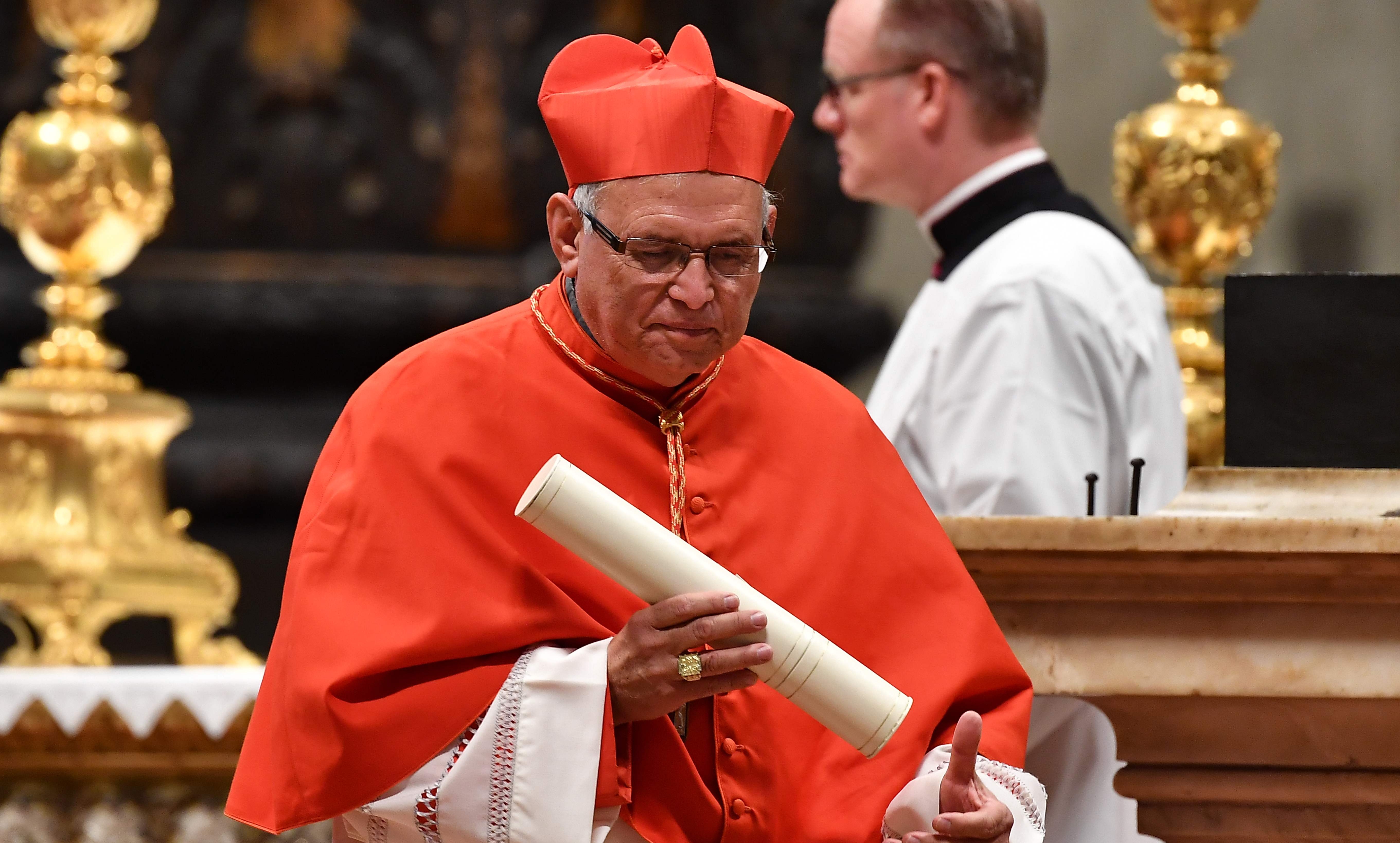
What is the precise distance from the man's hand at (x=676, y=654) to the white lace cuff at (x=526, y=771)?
32mm

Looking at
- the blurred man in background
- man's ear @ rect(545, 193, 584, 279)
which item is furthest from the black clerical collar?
man's ear @ rect(545, 193, 584, 279)

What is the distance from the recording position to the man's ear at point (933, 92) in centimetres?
427

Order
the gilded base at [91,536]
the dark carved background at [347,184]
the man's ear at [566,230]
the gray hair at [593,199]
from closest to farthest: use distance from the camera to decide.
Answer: the gray hair at [593,199]
the man's ear at [566,230]
the gilded base at [91,536]
the dark carved background at [347,184]

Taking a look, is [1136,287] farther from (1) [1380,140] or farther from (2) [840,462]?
(1) [1380,140]

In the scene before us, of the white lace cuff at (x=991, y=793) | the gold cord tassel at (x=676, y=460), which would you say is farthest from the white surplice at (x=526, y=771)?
the white lace cuff at (x=991, y=793)

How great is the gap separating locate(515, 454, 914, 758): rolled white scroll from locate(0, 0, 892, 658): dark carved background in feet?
16.5

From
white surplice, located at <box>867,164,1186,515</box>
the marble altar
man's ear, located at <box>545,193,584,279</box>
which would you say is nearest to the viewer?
man's ear, located at <box>545,193,584,279</box>

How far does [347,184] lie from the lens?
740cm

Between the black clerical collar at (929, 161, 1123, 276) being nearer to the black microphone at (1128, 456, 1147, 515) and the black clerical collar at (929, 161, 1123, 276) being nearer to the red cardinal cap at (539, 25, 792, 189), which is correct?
the black microphone at (1128, 456, 1147, 515)

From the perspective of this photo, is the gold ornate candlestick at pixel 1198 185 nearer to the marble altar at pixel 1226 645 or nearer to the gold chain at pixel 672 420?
the marble altar at pixel 1226 645

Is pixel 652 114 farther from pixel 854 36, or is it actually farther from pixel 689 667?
pixel 854 36

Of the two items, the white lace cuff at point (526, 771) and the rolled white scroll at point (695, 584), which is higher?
the rolled white scroll at point (695, 584)

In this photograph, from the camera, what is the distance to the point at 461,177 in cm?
748

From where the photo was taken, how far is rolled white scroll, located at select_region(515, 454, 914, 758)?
7.31 ft
